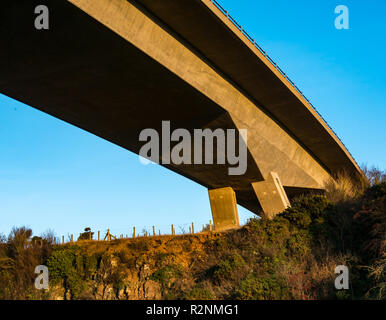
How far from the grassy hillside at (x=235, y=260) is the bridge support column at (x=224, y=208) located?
233 inches

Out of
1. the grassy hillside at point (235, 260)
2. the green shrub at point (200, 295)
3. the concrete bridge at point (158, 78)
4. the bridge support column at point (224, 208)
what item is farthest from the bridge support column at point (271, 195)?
the green shrub at point (200, 295)

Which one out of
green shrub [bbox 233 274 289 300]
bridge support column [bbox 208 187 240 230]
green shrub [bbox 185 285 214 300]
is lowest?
green shrub [bbox 185 285 214 300]

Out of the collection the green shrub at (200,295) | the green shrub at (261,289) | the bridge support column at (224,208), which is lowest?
the green shrub at (200,295)

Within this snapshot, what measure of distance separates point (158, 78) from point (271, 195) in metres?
13.5

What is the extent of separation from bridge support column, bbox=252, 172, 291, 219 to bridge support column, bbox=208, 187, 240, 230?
2.85 meters

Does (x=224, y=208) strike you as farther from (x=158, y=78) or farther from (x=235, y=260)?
(x=158, y=78)

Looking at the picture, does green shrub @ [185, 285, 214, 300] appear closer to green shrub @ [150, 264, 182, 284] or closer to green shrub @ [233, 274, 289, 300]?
green shrub @ [233, 274, 289, 300]

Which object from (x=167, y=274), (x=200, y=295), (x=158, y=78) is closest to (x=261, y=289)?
(x=200, y=295)

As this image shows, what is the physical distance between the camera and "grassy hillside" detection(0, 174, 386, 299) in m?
15.9

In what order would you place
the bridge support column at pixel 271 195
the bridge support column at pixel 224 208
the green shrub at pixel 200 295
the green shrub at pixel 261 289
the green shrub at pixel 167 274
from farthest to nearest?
the bridge support column at pixel 224 208 → the bridge support column at pixel 271 195 → the green shrub at pixel 167 274 → the green shrub at pixel 200 295 → the green shrub at pixel 261 289

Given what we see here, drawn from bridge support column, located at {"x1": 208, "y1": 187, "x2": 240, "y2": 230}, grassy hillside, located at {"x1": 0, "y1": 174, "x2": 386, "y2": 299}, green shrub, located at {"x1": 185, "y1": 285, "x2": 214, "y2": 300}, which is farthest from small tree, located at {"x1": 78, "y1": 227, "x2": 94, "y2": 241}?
green shrub, located at {"x1": 185, "y1": 285, "x2": 214, "y2": 300}

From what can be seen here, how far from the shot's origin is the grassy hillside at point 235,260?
625 inches

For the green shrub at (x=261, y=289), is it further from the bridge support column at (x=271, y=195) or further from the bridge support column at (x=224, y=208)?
the bridge support column at (x=224, y=208)

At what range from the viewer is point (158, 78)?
19188 mm
